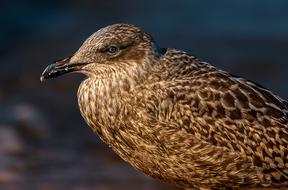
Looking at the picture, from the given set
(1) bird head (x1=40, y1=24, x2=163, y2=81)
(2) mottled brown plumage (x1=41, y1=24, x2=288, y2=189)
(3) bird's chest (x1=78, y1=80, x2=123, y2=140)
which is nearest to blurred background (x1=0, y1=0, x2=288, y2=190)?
(3) bird's chest (x1=78, y1=80, x2=123, y2=140)

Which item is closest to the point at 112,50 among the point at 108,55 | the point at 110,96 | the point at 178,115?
the point at 108,55

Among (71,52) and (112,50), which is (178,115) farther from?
(71,52)

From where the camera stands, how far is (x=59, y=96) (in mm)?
13008

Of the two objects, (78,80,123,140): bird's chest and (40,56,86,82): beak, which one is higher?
(40,56,86,82): beak

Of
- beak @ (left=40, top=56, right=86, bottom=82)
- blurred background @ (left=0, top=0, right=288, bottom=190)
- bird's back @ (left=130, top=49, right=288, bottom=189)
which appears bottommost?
blurred background @ (left=0, top=0, right=288, bottom=190)

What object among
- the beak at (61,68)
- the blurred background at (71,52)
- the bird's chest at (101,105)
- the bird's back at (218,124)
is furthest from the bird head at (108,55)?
the blurred background at (71,52)

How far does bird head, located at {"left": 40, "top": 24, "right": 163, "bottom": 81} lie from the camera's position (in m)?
7.40

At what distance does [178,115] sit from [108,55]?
76cm

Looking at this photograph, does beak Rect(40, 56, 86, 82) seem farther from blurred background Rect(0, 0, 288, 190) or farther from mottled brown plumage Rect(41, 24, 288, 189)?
blurred background Rect(0, 0, 288, 190)

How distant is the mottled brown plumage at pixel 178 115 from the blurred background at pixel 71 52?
2386mm

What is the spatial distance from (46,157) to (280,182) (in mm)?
3851

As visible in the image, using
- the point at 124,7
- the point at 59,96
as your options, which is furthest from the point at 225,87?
the point at 124,7

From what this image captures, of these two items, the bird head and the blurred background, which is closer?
the bird head

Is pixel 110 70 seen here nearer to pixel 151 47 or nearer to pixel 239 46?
pixel 151 47
